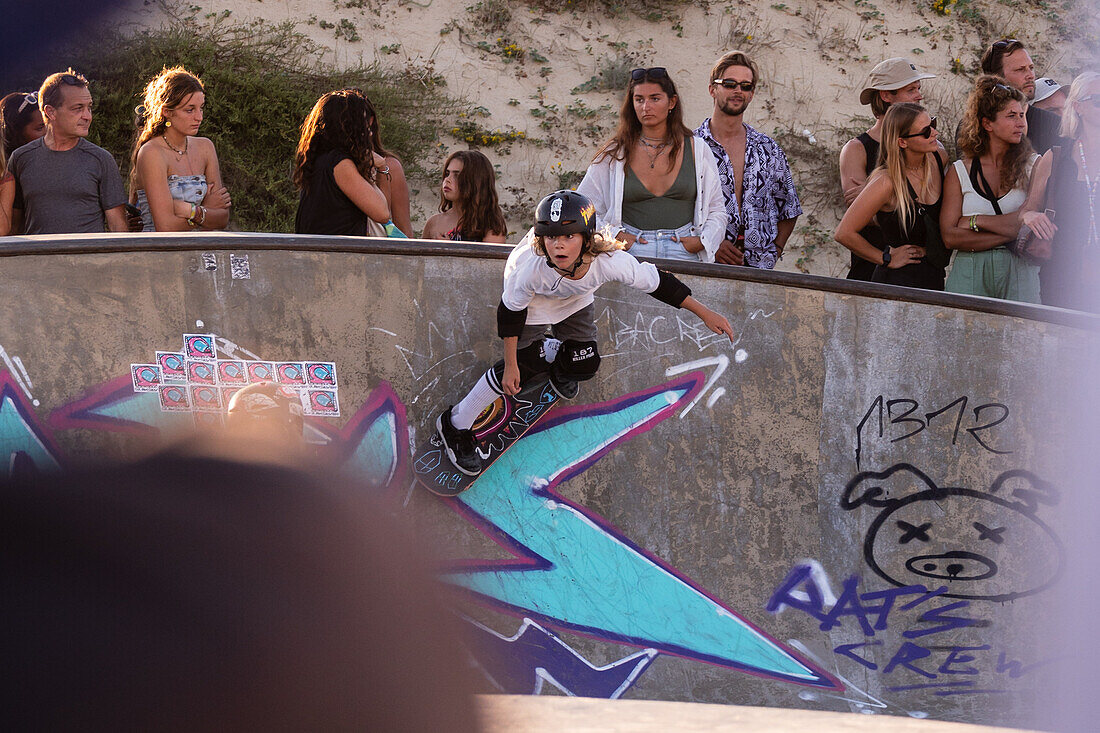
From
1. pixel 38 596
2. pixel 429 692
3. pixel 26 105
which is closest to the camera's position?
pixel 38 596

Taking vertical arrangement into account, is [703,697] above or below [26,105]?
below

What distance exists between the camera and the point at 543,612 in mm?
5289

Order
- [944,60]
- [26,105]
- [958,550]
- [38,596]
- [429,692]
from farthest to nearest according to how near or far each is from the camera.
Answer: [944,60], [26,105], [958,550], [429,692], [38,596]

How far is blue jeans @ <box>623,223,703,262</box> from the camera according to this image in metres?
5.46

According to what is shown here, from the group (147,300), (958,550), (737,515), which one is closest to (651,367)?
(737,515)

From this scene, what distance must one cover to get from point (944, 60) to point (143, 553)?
13394 mm

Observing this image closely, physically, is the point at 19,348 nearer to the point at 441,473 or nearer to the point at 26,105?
the point at 26,105

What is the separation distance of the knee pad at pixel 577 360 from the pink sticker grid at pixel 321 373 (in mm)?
1175

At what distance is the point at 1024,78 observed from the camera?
20.9 feet

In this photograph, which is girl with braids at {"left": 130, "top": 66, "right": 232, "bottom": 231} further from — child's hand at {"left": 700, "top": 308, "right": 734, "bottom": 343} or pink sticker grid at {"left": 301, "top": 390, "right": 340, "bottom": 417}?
child's hand at {"left": 700, "top": 308, "right": 734, "bottom": 343}

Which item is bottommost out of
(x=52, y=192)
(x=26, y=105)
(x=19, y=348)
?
(x=19, y=348)

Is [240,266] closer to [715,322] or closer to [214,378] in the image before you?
[214,378]

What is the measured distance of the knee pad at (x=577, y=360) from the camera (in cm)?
484

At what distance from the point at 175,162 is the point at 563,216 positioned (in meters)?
2.54
